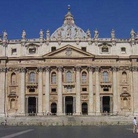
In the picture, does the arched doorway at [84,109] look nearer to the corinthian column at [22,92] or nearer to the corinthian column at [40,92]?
the corinthian column at [40,92]

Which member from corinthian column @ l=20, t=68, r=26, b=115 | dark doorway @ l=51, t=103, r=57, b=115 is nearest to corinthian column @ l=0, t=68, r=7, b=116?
corinthian column @ l=20, t=68, r=26, b=115

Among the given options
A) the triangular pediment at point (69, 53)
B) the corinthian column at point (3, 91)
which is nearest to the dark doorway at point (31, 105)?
the corinthian column at point (3, 91)

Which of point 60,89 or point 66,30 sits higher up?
point 66,30

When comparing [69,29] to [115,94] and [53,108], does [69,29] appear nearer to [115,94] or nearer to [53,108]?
[53,108]

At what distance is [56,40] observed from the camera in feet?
233

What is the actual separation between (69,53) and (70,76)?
4368 millimetres

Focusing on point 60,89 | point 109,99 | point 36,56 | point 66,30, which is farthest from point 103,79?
point 66,30

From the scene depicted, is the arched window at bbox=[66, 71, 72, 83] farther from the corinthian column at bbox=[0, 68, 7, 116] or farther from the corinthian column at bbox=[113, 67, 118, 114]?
the corinthian column at bbox=[0, 68, 7, 116]

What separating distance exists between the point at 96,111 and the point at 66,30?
33.9 m

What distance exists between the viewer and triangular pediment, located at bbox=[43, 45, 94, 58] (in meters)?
69.6

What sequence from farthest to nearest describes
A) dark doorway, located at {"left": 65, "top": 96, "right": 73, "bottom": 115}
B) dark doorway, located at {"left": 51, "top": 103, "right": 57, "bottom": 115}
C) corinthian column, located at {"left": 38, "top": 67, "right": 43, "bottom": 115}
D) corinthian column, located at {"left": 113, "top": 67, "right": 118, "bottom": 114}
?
1. dark doorway, located at {"left": 65, "top": 96, "right": 73, "bottom": 115}
2. dark doorway, located at {"left": 51, "top": 103, "right": 57, "bottom": 115}
3. corinthian column, located at {"left": 38, "top": 67, "right": 43, "bottom": 115}
4. corinthian column, located at {"left": 113, "top": 67, "right": 118, "bottom": 114}

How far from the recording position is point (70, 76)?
7025cm

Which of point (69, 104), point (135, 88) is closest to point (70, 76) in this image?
point (69, 104)

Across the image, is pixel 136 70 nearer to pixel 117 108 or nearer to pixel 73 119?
pixel 117 108
